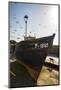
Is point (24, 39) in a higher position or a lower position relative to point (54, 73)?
higher

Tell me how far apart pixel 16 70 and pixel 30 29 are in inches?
20.1

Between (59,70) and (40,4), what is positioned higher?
(40,4)

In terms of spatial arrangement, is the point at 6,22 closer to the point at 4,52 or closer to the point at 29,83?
the point at 4,52

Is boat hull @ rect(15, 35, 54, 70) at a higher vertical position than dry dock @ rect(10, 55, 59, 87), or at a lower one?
higher

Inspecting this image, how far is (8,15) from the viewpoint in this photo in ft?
8.45

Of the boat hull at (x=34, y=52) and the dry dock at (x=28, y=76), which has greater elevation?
the boat hull at (x=34, y=52)

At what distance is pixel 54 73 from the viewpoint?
106 inches

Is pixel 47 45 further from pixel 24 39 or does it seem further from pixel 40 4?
pixel 40 4

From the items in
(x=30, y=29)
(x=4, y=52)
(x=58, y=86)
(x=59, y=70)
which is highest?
(x=30, y=29)

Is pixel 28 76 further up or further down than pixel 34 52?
further down

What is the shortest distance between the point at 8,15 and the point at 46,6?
48 cm

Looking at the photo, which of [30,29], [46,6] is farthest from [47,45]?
[46,6]

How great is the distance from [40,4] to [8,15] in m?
0.41

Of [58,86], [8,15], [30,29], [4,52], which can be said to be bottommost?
[58,86]
